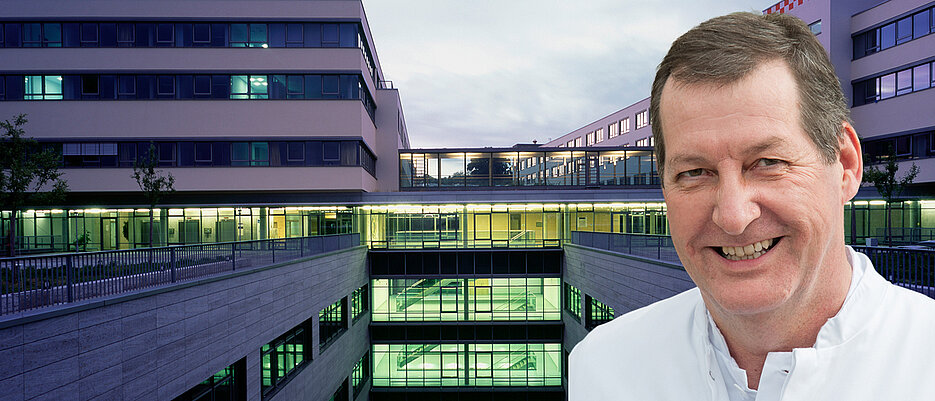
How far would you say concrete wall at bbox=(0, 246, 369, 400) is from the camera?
22.3 ft

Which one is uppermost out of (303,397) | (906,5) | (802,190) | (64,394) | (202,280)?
(906,5)

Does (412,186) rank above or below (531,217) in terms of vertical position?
above

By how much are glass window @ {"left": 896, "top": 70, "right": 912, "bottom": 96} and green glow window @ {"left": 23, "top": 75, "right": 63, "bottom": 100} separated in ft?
174

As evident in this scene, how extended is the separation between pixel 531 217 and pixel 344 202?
1296 cm

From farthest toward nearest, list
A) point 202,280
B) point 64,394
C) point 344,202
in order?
point 344,202
point 202,280
point 64,394

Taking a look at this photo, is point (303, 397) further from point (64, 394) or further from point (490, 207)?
point (490, 207)

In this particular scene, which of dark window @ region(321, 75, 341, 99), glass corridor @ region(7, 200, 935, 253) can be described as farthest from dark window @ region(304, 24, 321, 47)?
glass corridor @ region(7, 200, 935, 253)

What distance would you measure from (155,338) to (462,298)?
20957 millimetres

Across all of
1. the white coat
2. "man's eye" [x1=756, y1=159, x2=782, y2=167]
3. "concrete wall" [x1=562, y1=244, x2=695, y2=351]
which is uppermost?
"man's eye" [x1=756, y1=159, x2=782, y2=167]

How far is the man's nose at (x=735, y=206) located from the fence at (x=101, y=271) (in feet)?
30.4

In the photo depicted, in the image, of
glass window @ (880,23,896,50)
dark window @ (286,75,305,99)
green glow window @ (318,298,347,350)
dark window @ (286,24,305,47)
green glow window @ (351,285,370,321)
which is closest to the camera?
green glow window @ (318,298,347,350)

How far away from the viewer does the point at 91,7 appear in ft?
92.1

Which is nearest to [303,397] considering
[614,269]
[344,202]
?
[614,269]

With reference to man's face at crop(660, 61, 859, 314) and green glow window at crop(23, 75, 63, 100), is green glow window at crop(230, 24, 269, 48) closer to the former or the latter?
green glow window at crop(23, 75, 63, 100)
